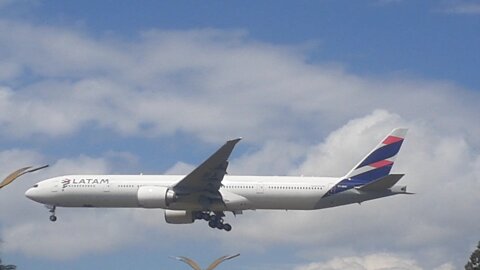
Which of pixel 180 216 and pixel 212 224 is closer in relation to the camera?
pixel 212 224

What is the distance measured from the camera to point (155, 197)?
8462 cm

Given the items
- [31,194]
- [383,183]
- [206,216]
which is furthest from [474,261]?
[31,194]

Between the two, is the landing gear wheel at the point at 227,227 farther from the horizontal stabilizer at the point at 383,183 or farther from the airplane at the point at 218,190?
the horizontal stabilizer at the point at 383,183

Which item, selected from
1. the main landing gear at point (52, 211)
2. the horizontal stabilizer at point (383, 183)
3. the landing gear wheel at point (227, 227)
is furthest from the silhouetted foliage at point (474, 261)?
the main landing gear at point (52, 211)

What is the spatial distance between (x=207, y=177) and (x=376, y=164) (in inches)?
597

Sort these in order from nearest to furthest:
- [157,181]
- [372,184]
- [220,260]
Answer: [372,184]
[157,181]
[220,260]

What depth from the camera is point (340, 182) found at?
280 ft

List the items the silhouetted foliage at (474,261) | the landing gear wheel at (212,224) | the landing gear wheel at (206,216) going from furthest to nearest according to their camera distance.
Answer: the landing gear wheel at (206,216) → the landing gear wheel at (212,224) → the silhouetted foliage at (474,261)

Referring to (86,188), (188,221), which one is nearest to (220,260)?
(188,221)

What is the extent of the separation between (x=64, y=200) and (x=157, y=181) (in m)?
8.40

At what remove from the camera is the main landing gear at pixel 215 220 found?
88688 millimetres

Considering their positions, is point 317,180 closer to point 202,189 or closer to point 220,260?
point 202,189

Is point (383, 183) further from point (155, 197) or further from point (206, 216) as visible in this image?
point (155, 197)

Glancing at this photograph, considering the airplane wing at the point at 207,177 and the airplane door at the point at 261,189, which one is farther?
the airplane door at the point at 261,189
